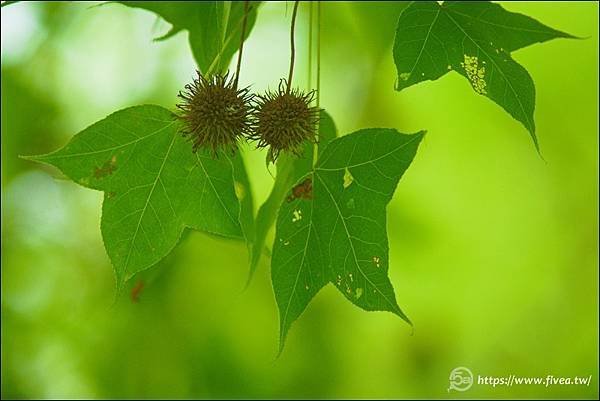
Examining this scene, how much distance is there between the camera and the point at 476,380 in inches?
74.0

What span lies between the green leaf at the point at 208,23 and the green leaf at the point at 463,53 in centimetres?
22

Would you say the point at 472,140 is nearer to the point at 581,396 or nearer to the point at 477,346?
the point at 477,346

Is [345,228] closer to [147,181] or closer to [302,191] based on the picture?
[302,191]

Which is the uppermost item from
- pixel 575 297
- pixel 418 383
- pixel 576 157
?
pixel 576 157

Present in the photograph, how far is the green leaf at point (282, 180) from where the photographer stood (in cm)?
93

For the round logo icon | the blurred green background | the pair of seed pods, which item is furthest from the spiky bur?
the round logo icon

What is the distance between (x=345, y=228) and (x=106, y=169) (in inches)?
10.3

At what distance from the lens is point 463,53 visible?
2.61ft

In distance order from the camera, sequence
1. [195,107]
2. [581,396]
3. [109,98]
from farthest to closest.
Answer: [109,98] → [581,396] → [195,107]

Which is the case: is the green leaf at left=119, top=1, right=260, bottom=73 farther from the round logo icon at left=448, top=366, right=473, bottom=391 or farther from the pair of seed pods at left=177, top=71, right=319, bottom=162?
the round logo icon at left=448, top=366, right=473, bottom=391

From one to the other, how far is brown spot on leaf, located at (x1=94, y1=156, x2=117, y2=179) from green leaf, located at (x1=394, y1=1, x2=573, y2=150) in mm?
312

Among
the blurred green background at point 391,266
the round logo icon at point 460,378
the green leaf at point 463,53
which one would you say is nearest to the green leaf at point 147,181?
the green leaf at point 463,53

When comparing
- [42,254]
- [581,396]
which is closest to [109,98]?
[42,254]

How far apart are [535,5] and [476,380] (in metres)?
0.94
